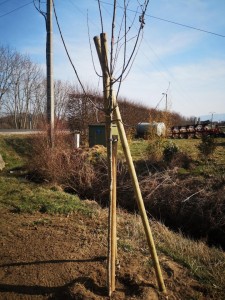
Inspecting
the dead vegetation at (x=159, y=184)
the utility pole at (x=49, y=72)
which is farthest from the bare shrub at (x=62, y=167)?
the utility pole at (x=49, y=72)

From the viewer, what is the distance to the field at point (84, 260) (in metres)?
3.01

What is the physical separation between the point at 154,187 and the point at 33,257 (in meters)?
5.23

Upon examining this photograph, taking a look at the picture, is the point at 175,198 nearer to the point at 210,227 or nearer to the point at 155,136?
the point at 210,227

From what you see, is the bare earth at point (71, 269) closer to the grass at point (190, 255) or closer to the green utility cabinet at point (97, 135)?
the grass at point (190, 255)

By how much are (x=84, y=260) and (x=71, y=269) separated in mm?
269

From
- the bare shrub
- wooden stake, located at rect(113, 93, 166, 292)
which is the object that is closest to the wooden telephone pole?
wooden stake, located at rect(113, 93, 166, 292)

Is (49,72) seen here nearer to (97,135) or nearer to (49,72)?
(49,72)

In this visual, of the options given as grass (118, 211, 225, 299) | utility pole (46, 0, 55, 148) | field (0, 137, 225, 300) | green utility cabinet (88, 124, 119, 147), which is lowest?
grass (118, 211, 225, 299)

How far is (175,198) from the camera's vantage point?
7.87 metres

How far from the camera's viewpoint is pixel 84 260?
3553 millimetres

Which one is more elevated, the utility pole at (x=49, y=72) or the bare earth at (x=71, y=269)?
the utility pole at (x=49, y=72)

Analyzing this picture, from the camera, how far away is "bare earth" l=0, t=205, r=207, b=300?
296 centimetres

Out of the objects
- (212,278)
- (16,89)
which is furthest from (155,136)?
(16,89)

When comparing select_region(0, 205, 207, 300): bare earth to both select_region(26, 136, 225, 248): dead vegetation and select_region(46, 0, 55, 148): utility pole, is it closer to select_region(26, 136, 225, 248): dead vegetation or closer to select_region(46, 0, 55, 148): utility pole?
select_region(26, 136, 225, 248): dead vegetation
